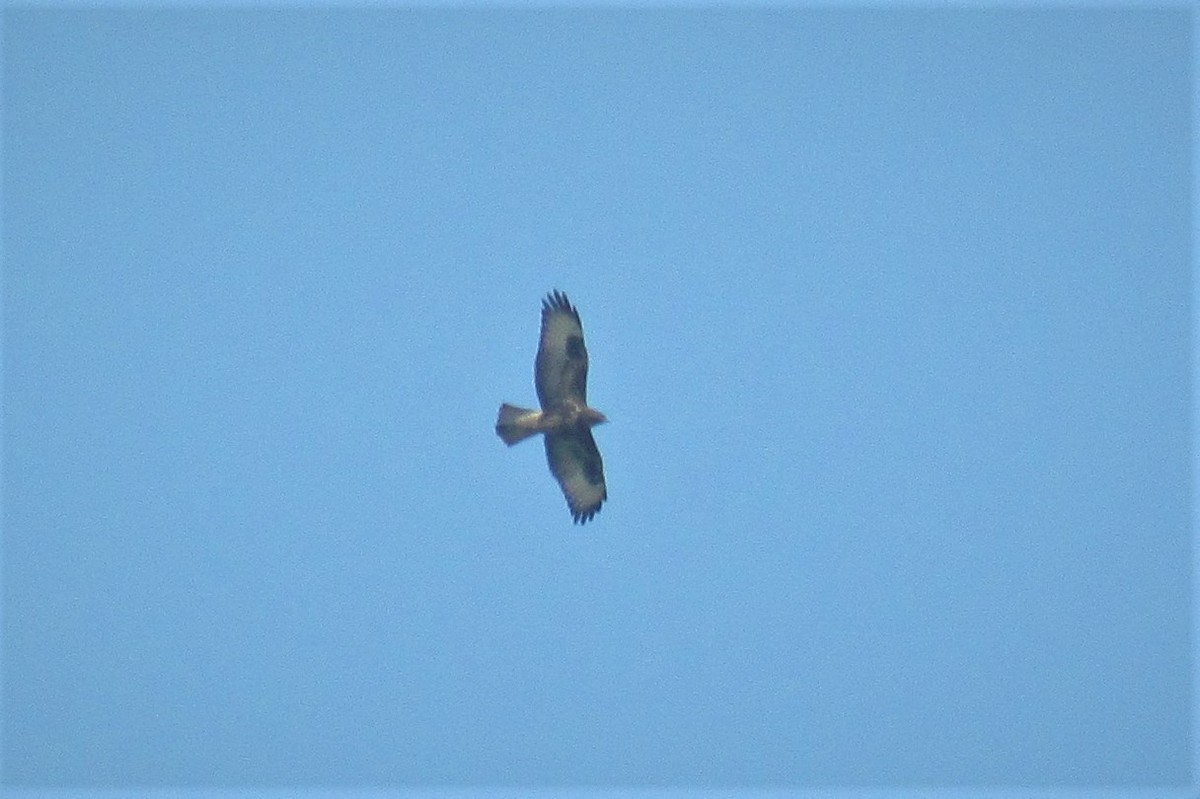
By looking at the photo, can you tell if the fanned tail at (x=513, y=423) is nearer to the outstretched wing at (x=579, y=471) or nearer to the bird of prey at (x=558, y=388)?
the bird of prey at (x=558, y=388)

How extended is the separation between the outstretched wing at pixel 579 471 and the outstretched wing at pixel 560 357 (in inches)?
18.0

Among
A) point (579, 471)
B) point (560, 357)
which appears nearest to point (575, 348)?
point (560, 357)

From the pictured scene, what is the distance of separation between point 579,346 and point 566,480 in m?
1.39

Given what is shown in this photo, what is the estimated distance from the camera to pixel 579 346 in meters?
20.1

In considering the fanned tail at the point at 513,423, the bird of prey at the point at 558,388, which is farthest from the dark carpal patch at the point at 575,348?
the fanned tail at the point at 513,423

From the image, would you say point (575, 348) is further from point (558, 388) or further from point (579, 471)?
point (579, 471)

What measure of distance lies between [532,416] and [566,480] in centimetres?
110

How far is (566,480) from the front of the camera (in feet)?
68.1

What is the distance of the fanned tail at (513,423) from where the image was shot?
19.8 meters

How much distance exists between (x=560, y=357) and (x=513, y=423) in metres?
0.74

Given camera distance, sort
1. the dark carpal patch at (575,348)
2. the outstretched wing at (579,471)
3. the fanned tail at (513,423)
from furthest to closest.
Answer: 1. the outstretched wing at (579,471)
2. the dark carpal patch at (575,348)
3. the fanned tail at (513,423)

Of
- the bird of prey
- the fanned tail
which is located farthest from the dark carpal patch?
the fanned tail

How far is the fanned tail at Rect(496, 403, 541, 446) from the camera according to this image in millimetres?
19828

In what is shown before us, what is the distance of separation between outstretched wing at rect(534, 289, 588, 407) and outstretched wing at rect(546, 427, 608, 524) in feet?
1.50
